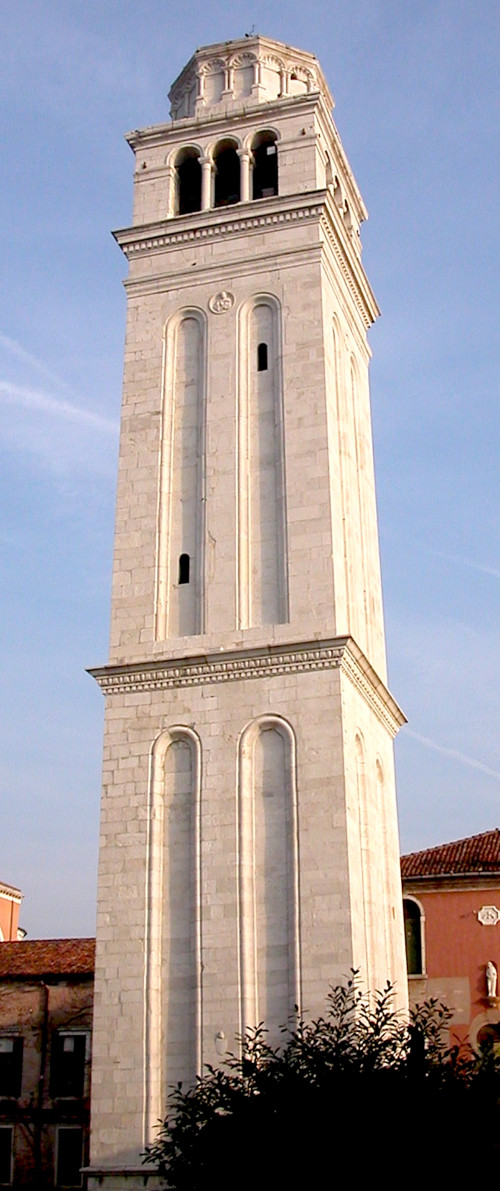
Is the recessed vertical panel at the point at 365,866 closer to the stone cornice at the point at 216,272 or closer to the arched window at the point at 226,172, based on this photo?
the stone cornice at the point at 216,272

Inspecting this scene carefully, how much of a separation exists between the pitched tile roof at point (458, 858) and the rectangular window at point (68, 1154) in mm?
10889

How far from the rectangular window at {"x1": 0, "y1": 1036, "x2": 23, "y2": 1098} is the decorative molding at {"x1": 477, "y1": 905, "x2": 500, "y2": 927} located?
12844mm

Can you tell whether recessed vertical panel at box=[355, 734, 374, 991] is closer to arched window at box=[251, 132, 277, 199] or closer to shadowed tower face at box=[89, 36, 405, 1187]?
shadowed tower face at box=[89, 36, 405, 1187]

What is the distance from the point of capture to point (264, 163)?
27.7m

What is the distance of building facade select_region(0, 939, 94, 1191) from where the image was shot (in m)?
32.7

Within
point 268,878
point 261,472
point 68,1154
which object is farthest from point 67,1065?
point 261,472

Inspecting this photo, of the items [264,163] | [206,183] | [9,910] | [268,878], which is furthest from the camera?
[9,910]

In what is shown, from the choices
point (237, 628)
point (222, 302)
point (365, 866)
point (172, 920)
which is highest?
point (222, 302)

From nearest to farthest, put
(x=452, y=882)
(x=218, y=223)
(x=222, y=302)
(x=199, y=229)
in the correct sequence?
(x=222, y=302)
(x=218, y=223)
(x=199, y=229)
(x=452, y=882)

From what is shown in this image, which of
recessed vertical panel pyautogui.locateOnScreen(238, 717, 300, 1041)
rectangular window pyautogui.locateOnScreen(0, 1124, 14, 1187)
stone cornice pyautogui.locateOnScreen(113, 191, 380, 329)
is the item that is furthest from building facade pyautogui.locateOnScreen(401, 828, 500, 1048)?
stone cornice pyautogui.locateOnScreen(113, 191, 380, 329)

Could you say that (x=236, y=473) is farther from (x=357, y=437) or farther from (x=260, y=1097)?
(x=260, y=1097)

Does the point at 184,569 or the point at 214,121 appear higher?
the point at 214,121

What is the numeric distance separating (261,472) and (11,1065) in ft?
63.7

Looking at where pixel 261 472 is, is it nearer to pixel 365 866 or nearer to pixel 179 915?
pixel 365 866
